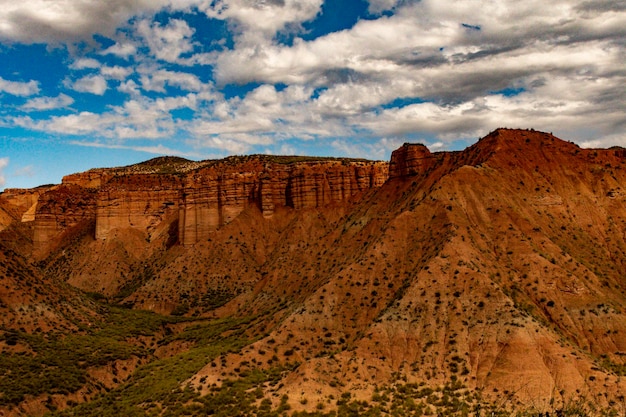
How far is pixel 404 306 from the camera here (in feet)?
152

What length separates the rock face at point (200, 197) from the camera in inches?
4040

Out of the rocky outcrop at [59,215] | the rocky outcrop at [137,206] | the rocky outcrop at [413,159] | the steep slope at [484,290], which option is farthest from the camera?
the rocky outcrop at [59,215]

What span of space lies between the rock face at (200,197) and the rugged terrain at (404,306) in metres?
6.25

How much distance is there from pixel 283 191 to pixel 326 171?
9.33 m

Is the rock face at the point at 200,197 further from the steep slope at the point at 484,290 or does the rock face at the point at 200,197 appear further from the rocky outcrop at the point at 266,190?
the steep slope at the point at 484,290

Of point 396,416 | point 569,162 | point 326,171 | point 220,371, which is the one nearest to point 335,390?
point 396,416

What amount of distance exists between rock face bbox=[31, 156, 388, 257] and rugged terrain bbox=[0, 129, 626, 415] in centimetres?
625

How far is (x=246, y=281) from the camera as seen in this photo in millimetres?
91688

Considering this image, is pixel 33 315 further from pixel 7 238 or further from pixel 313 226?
pixel 7 238

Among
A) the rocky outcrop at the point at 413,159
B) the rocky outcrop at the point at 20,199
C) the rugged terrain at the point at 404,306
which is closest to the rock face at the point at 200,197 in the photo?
the rugged terrain at the point at 404,306

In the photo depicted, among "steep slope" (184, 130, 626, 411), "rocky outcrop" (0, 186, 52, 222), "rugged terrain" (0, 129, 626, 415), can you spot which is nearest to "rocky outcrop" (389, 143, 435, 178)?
"rugged terrain" (0, 129, 626, 415)

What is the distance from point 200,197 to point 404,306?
67255 millimetres

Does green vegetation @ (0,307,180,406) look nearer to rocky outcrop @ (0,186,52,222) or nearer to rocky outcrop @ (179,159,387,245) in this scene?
rocky outcrop @ (179,159,387,245)

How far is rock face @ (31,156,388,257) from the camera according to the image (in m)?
103
